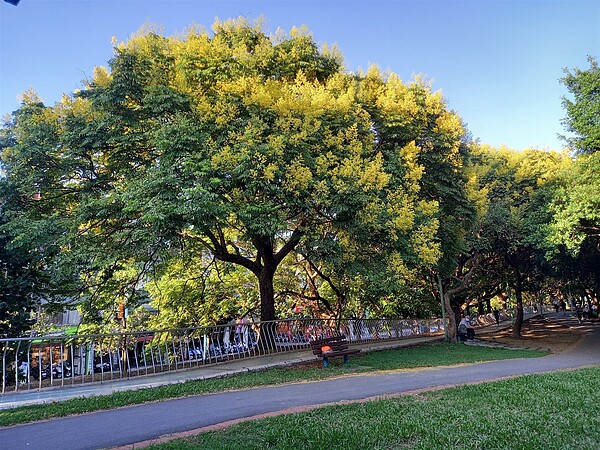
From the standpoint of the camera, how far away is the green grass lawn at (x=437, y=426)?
4574 mm

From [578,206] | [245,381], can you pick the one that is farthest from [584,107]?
[245,381]

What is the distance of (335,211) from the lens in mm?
10680

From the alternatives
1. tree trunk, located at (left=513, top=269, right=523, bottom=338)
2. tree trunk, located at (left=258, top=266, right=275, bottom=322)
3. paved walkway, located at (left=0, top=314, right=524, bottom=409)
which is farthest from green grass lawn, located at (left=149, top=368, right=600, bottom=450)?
tree trunk, located at (left=513, top=269, right=523, bottom=338)

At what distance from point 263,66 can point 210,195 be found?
5.31 m

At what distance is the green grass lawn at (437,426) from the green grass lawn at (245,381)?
2.98 metres

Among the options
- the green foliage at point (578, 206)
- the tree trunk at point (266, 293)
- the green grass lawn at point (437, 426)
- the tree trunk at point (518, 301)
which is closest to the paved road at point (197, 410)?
the green grass lawn at point (437, 426)

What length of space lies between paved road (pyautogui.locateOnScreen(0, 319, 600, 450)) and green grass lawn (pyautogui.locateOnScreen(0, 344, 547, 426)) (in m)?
0.38

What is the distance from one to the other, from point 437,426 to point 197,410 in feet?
11.9

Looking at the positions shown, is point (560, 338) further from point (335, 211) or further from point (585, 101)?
point (335, 211)

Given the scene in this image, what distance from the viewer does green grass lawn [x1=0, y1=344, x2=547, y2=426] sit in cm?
686

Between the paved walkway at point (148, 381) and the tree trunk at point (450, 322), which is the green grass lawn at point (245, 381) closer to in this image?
the paved walkway at point (148, 381)

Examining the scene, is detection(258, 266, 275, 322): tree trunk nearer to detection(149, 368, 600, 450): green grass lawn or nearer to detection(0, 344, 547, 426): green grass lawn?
detection(0, 344, 547, 426): green grass lawn

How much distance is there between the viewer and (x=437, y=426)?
201 inches

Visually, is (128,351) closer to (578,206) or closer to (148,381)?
(148,381)
